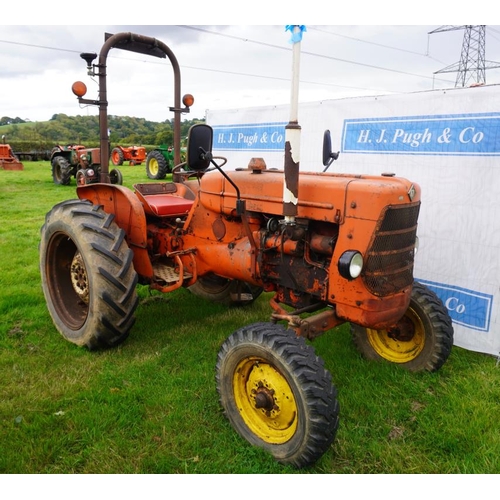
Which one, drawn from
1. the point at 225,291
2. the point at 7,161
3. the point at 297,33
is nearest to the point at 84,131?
the point at 7,161

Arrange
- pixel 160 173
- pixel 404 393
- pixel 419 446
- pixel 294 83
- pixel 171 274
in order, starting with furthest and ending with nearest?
pixel 160 173
pixel 171 274
pixel 404 393
pixel 419 446
pixel 294 83

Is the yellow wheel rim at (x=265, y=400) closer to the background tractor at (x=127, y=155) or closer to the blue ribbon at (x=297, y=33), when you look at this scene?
the blue ribbon at (x=297, y=33)

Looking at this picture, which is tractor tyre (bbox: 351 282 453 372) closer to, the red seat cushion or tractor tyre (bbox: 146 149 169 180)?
the red seat cushion

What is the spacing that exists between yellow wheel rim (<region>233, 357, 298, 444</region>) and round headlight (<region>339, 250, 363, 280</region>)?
674mm

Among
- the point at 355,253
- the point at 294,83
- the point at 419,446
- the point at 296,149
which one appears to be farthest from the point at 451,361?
the point at 294,83

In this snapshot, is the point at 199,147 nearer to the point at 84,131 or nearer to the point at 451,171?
the point at 451,171

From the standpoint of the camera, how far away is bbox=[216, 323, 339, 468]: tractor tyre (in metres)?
2.37

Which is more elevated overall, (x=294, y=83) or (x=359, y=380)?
(x=294, y=83)

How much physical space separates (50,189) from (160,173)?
3924mm

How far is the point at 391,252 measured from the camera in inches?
108

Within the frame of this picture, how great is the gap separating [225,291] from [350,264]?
233 cm

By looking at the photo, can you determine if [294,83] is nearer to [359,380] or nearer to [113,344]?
[359,380]

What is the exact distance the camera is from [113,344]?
3656mm

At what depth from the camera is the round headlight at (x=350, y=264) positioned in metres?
2.51
